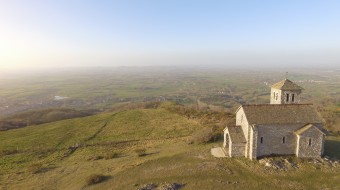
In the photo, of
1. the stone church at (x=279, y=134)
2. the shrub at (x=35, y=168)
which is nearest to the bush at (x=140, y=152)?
the stone church at (x=279, y=134)

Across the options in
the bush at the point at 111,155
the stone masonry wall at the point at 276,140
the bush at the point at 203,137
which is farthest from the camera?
the bush at the point at 203,137

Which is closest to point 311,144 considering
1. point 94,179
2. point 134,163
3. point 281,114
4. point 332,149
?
point 281,114

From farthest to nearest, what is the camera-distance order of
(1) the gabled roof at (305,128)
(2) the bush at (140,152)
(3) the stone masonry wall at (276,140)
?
(2) the bush at (140,152) → (3) the stone masonry wall at (276,140) → (1) the gabled roof at (305,128)

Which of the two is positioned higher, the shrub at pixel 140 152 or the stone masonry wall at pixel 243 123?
the stone masonry wall at pixel 243 123

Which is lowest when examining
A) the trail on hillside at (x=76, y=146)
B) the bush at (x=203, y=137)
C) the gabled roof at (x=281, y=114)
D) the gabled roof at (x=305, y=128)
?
the trail on hillside at (x=76, y=146)

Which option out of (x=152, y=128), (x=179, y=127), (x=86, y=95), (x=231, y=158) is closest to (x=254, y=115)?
(x=231, y=158)

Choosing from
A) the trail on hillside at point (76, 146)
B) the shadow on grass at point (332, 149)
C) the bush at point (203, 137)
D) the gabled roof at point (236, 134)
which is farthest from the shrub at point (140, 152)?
the shadow on grass at point (332, 149)

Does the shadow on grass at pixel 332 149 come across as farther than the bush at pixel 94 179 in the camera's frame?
Yes

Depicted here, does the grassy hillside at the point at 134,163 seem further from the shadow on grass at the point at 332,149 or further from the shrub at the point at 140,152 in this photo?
the shadow on grass at the point at 332,149

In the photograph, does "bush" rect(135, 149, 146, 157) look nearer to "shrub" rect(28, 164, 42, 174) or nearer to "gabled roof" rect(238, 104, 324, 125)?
"shrub" rect(28, 164, 42, 174)

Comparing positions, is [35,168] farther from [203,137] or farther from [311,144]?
[311,144]
